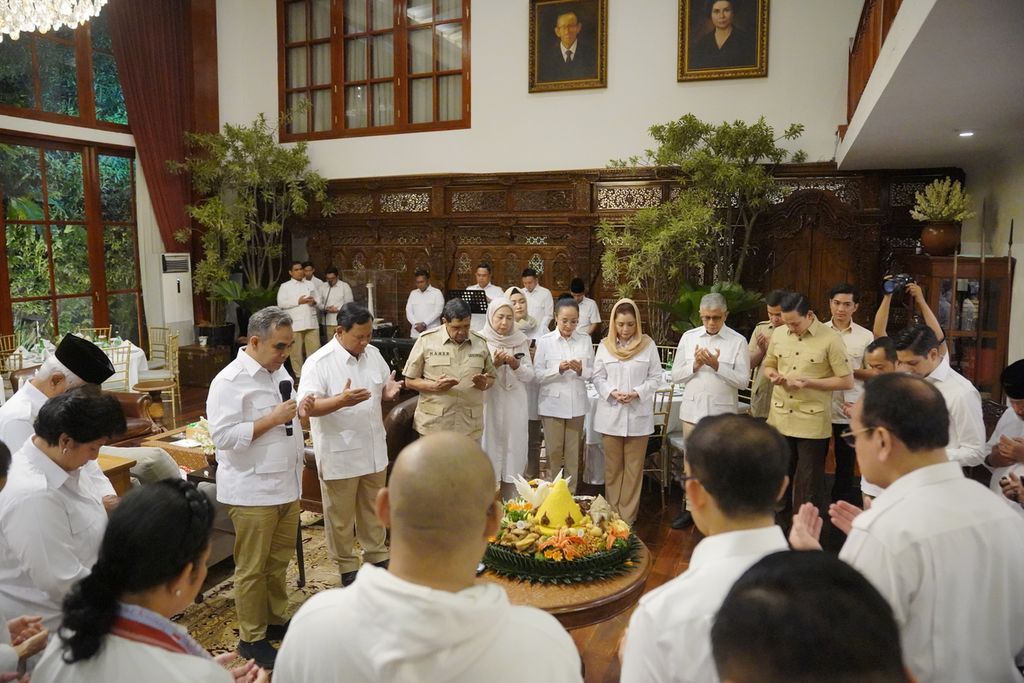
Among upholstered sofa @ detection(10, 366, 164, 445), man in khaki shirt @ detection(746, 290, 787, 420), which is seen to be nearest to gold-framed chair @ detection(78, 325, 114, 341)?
upholstered sofa @ detection(10, 366, 164, 445)

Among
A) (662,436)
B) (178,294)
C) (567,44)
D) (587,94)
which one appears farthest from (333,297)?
(662,436)

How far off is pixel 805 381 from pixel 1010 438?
1.44 metres

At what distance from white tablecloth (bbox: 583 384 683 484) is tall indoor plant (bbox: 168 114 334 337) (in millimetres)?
6467

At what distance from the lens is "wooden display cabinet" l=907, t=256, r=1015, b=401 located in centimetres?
532

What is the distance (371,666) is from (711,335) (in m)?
4.03

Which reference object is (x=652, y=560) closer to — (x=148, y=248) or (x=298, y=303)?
(x=298, y=303)

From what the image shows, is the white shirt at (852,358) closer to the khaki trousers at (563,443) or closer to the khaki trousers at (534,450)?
the khaki trousers at (563,443)

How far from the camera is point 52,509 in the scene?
2.30 m

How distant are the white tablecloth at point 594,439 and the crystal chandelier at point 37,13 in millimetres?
4971

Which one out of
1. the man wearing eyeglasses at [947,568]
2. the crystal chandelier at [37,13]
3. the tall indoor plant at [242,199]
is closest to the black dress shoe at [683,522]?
the man wearing eyeglasses at [947,568]

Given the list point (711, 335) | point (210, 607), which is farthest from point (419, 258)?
point (210, 607)

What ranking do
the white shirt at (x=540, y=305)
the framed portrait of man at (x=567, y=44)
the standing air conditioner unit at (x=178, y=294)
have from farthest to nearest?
1. the standing air conditioner unit at (x=178, y=294)
2. the framed portrait of man at (x=567, y=44)
3. the white shirt at (x=540, y=305)

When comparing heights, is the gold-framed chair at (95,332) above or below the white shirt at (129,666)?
below

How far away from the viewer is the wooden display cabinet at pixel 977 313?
5.32 m
